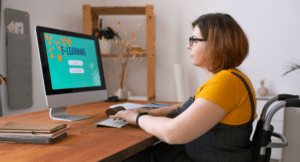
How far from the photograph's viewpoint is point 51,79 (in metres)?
1.33

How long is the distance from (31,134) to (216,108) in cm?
74

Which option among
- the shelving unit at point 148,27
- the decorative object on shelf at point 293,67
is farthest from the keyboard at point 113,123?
the decorative object on shelf at point 293,67

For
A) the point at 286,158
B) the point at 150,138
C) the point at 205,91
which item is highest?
the point at 205,91

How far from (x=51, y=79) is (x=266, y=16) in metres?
2.73

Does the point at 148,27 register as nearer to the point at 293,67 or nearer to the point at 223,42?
the point at 293,67

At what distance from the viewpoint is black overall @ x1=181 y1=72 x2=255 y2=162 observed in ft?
3.32

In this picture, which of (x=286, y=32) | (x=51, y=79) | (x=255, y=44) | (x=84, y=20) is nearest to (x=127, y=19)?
(x=84, y=20)

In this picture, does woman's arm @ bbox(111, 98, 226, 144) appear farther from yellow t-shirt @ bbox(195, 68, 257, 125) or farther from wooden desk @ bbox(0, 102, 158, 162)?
wooden desk @ bbox(0, 102, 158, 162)

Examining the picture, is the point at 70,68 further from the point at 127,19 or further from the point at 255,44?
the point at 255,44

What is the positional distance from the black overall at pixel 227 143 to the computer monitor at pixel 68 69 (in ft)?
2.55

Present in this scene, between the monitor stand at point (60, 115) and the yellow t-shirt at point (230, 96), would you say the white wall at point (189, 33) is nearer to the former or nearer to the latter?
the monitor stand at point (60, 115)

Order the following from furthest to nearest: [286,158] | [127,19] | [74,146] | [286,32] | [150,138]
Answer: [127,19]
[286,32]
[286,158]
[150,138]
[74,146]

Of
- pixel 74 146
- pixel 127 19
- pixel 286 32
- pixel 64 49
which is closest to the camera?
pixel 74 146

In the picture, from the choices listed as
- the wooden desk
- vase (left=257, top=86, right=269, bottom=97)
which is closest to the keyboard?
the wooden desk
